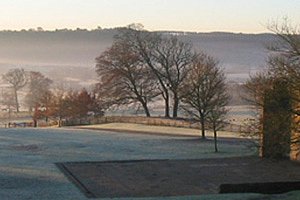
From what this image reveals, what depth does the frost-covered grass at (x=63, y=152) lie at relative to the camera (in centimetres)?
2539

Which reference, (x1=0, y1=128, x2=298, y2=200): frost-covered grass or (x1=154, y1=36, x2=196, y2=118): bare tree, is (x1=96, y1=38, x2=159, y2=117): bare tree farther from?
(x1=0, y1=128, x2=298, y2=200): frost-covered grass

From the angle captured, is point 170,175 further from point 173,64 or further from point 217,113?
point 173,64

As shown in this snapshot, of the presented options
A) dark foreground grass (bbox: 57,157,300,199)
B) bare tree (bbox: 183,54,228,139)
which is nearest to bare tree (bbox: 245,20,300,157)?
dark foreground grass (bbox: 57,157,300,199)

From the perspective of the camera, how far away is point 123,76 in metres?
72.4

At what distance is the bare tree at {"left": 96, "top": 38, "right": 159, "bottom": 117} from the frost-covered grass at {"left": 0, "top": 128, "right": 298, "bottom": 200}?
16.2 m

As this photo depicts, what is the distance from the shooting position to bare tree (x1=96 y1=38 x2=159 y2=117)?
72312 millimetres

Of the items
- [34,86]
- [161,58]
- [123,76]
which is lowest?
[34,86]

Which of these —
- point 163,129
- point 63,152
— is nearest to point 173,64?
point 163,129

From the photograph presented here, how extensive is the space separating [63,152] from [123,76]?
32591 millimetres

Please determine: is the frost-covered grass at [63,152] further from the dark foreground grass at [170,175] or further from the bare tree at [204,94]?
the bare tree at [204,94]

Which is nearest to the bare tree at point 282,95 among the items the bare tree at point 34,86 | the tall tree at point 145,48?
the tall tree at point 145,48

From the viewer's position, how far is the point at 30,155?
127ft

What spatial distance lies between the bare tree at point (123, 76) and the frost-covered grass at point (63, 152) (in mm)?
16214

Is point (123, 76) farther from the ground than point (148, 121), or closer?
farther from the ground
